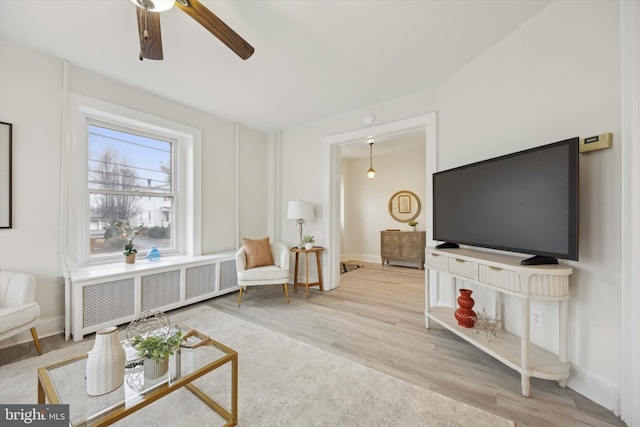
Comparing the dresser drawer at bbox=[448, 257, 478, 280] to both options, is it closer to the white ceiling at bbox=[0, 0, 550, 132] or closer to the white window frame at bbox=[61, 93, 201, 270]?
the white ceiling at bbox=[0, 0, 550, 132]

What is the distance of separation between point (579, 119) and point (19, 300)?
4.39 m

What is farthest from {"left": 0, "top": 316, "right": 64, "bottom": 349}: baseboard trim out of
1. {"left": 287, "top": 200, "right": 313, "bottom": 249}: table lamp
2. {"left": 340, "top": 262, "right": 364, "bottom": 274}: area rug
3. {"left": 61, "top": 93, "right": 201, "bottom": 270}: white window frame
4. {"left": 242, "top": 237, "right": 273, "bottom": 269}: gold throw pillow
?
{"left": 340, "top": 262, "right": 364, "bottom": 274}: area rug

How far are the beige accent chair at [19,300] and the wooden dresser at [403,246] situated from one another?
213 inches

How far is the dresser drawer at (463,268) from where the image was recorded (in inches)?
78.7

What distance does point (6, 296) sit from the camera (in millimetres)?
2066

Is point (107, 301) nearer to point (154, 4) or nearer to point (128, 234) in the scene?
point (128, 234)

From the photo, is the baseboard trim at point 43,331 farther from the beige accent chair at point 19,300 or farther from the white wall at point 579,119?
the white wall at point 579,119

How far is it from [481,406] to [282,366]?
4.41 ft

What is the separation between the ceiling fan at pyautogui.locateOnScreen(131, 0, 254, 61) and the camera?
4.59 ft

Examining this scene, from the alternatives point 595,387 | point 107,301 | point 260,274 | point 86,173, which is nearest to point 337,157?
point 260,274

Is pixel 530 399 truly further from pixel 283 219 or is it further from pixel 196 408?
pixel 283 219

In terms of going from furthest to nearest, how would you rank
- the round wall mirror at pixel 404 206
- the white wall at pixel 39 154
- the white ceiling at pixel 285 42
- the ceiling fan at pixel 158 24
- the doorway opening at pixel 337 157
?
the round wall mirror at pixel 404 206 → the doorway opening at pixel 337 157 → the white wall at pixel 39 154 → the white ceiling at pixel 285 42 → the ceiling fan at pixel 158 24

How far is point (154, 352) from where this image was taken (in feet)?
4.23

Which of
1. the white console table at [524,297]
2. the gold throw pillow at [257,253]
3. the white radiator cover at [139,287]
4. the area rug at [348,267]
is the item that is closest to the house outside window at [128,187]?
the white radiator cover at [139,287]
